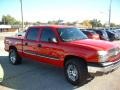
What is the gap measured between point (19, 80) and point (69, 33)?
2.32 meters

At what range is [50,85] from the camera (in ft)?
22.4

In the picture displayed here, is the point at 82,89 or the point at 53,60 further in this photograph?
the point at 53,60

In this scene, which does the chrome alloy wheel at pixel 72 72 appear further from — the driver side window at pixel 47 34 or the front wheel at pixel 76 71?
the driver side window at pixel 47 34

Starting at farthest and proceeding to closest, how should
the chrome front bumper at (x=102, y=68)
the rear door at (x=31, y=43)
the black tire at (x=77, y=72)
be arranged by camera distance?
1. the rear door at (x=31, y=43)
2. the black tire at (x=77, y=72)
3. the chrome front bumper at (x=102, y=68)

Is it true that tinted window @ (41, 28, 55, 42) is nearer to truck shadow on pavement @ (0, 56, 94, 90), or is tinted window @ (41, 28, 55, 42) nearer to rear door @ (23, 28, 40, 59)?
rear door @ (23, 28, 40, 59)

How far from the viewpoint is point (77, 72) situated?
6641mm

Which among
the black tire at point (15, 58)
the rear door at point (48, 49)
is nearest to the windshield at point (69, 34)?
the rear door at point (48, 49)

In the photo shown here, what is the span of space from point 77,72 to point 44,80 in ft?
4.37

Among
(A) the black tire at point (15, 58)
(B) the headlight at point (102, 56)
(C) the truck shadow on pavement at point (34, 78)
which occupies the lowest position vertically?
(C) the truck shadow on pavement at point (34, 78)

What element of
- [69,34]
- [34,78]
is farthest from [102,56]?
[34,78]

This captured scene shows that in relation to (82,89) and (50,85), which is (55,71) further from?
(82,89)

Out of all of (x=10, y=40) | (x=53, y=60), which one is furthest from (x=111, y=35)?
(x=53, y=60)

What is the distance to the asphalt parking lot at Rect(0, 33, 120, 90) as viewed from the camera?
664cm

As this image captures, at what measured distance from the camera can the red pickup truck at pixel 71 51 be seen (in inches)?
248
